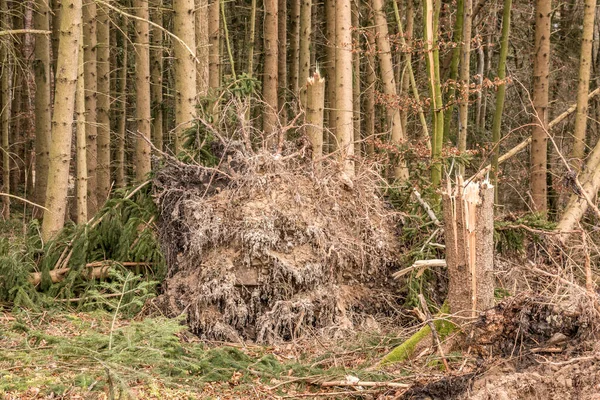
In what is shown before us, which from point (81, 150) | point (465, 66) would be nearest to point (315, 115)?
point (81, 150)

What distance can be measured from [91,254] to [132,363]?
3.45 m

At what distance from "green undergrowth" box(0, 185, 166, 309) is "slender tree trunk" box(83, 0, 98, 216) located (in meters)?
4.01

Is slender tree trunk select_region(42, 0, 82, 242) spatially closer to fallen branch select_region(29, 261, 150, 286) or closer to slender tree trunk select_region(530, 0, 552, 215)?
fallen branch select_region(29, 261, 150, 286)

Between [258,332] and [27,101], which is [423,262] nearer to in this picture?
[258,332]

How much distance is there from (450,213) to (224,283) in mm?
2623

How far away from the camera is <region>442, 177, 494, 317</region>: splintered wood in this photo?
21.3 feet

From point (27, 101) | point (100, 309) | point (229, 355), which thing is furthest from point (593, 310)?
point (27, 101)

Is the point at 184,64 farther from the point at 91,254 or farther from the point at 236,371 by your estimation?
the point at 236,371

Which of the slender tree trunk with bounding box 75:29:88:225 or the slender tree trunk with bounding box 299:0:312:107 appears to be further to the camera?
the slender tree trunk with bounding box 299:0:312:107

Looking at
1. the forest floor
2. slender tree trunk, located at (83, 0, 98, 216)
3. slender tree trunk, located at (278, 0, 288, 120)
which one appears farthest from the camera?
slender tree trunk, located at (278, 0, 288, 120)

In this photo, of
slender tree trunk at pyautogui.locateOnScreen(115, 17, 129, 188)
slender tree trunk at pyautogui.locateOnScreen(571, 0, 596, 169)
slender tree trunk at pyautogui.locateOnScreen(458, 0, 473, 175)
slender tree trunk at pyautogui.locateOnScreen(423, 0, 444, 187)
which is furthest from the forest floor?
slender tree trunk at pyautogui.locateOnScreen(115, 17, 129, 188)

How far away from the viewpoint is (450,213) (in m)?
6.60

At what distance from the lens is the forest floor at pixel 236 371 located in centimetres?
531

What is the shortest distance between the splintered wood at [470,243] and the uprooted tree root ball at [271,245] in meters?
1.88
